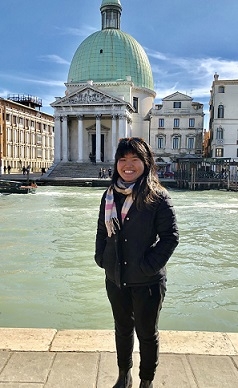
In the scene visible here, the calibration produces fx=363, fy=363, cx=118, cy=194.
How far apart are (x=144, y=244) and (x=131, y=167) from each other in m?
0.59

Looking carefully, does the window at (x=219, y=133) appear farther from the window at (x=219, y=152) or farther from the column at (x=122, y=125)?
the column at (x=122, y=125)

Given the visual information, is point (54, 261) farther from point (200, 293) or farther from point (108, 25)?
point (108, 25)

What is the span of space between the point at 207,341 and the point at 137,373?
85cm

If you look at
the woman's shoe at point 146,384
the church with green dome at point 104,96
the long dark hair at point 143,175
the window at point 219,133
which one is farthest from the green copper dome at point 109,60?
the woman's shoe at point 146,384

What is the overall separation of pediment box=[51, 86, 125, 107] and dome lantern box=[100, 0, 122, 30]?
17.4 m

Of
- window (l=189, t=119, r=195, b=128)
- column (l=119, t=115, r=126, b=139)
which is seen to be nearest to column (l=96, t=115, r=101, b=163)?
column (l=119, t=115, r=126, b=139)

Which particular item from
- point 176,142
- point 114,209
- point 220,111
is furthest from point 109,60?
point 114,209

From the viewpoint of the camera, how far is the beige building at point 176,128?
168ft

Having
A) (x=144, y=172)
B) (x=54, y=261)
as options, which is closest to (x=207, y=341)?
(x=144, y=172)

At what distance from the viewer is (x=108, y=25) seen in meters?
59.3

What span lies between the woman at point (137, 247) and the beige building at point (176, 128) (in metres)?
48.9

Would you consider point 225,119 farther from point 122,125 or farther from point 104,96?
point 104,96

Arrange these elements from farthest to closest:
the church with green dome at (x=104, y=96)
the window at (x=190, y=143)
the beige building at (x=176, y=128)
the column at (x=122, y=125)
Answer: the window at (x=190, y=143), the beige building at (x=176, y=128), the church with green dome at (x=104, y=96), the column at (x=122, y=125)

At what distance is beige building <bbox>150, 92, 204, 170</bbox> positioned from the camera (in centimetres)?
5119
